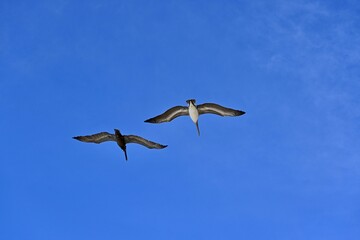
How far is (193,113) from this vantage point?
221ft

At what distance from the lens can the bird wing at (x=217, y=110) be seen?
67.0m

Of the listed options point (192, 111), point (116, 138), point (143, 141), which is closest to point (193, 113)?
point (192, 111)

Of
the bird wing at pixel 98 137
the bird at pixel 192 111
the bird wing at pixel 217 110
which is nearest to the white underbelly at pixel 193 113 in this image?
the bird at pixel 192 111

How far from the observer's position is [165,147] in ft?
224

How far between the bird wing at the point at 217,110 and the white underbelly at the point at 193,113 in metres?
0.34

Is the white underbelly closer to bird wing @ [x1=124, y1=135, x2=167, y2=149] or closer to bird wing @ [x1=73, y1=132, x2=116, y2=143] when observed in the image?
bird wing @ [x1=124, y1=135, x2=167, y2=149]

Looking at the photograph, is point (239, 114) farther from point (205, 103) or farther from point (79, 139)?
point (79, 139)

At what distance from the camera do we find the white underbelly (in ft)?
219

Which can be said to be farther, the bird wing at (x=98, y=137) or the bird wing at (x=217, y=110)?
the bird wing at (x=98, y=137)

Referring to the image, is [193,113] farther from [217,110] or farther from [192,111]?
[217,110]

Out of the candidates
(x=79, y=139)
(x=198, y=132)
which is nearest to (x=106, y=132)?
(x=79, y=139)

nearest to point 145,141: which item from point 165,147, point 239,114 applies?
point 165,147

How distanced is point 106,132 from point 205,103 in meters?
7.77

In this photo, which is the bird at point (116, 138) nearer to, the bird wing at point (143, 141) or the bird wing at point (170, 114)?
the bird wing at point (143, 141)
